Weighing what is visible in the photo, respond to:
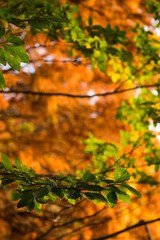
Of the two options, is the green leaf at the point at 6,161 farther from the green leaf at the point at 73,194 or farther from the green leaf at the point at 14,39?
the green leaf at the point at 14,39

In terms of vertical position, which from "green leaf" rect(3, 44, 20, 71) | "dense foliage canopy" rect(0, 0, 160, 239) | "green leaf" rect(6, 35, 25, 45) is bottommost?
"dense foliage canopy" rect(0, 0, 160, 239)

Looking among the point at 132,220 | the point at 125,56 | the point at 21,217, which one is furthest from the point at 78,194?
the point at 132,220

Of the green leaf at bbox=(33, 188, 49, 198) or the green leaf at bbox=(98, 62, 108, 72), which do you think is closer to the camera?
the green leaf at bbox=(33, 188, 49, 198)

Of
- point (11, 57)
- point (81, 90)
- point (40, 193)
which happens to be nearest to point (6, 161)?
point (40, 193)

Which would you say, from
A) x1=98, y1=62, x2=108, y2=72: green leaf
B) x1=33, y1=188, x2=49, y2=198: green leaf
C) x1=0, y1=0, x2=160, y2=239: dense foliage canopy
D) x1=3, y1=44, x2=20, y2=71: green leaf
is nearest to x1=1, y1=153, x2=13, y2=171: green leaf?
x1=0, y1=0, x2=160, y2=239: dense foliage canopy

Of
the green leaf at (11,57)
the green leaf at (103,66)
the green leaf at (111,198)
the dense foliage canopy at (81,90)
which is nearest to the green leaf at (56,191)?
the dense foliage canopy at (81,90)

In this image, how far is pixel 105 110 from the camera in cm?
470

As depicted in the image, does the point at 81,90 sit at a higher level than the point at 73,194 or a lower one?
lower

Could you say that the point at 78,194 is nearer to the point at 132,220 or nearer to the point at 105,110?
the point at 132,220

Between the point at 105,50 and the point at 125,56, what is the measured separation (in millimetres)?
397

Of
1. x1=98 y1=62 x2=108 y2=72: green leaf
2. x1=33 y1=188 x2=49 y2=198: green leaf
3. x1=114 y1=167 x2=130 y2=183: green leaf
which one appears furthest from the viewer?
x1=98 y1=62 x2=108 y2=72: green leaf

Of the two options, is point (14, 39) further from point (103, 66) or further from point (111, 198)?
point (103, 66)

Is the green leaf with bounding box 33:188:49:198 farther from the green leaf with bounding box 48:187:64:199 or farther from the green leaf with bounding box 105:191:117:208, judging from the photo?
the green leaf with bounding box 105:191:117:208

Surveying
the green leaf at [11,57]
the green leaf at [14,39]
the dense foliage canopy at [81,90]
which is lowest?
the dense foliage canopy at [81,90]
